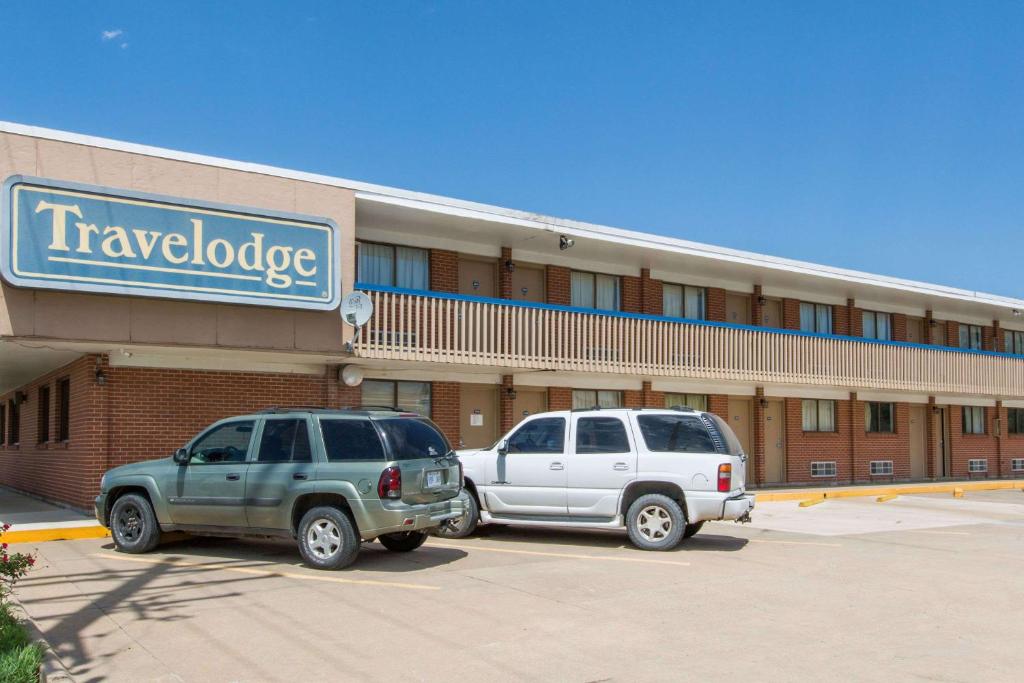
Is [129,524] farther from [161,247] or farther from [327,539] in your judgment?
[161,247]

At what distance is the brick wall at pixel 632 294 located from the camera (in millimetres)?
23062

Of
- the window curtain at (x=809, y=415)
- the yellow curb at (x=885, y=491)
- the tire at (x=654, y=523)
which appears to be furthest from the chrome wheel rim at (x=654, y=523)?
the window curtain at (x=809, y=415)

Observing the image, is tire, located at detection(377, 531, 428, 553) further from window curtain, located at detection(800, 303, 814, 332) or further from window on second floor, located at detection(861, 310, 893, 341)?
window on second floor, located at detection(861, 310, 893, 341)

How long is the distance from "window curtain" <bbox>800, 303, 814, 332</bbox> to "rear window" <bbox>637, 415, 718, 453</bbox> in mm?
15409

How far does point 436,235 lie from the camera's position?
19.8 meters

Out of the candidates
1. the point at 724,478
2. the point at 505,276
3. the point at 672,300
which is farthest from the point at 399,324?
the point at 672,300

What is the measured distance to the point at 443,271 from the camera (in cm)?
1994

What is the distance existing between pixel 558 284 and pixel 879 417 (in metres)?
12.4

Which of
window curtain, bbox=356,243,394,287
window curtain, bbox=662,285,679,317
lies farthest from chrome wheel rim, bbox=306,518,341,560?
window curtain, bbox=662,285,679,317

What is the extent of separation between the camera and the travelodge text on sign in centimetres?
1316

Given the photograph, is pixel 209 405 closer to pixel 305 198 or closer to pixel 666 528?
pixel 305 198

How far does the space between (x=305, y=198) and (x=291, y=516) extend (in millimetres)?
6678

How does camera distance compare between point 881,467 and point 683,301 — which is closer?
point 683,301

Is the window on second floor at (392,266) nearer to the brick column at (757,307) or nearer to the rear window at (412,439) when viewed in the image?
the rear window at (412,439)
